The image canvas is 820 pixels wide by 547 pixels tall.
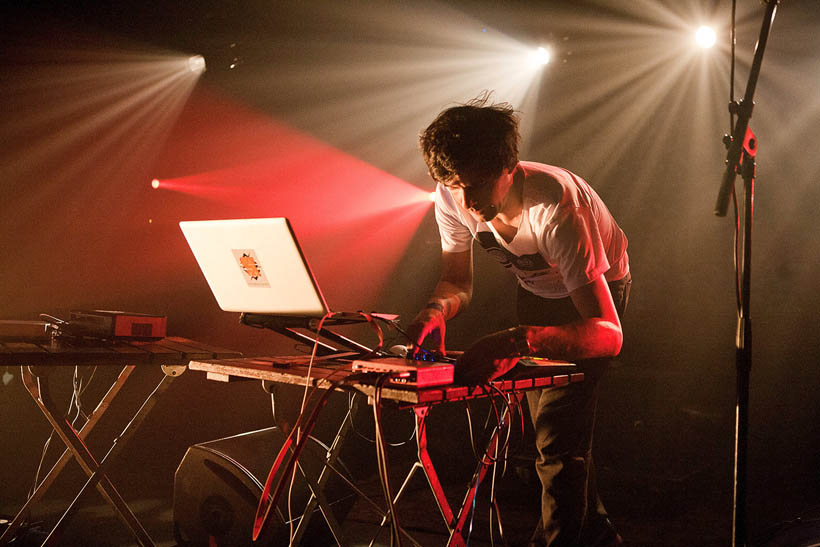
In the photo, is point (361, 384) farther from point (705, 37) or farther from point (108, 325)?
point (705, 37)

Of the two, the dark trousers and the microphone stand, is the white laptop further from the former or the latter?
the microphone stand

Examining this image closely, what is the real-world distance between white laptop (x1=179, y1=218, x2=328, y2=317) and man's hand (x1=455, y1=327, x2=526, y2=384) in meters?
0.44

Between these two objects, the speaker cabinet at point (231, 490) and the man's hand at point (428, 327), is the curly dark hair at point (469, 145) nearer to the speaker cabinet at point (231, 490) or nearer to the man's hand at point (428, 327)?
the man's hand at point (428, 327)

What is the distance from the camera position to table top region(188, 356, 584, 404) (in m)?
1.25

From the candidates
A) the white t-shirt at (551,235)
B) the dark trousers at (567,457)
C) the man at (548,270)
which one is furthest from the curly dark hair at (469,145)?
the dark trousers at (567,457)

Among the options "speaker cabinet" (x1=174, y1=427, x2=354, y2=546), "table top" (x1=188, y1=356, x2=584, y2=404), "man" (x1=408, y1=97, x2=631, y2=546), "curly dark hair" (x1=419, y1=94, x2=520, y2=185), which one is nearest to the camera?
"table top" (x1=188, y1=356, x2=584, y2=404)

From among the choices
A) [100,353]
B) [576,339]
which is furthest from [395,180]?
[576,339]

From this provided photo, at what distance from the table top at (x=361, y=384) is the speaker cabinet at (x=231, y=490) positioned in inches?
26.0

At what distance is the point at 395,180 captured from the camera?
5406 millimetres

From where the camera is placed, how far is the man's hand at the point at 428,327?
1.99m

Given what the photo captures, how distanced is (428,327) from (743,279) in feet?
3.17

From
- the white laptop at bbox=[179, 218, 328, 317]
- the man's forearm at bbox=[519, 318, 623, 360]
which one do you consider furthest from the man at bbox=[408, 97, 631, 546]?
the white laptop at bbox=[179, 218, 328, 317]

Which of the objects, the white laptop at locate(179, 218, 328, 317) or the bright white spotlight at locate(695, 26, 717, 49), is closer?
the white laptop at locate(179, 218, 328, 317)

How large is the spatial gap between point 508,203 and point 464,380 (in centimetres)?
82
